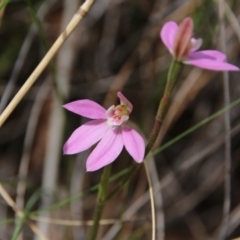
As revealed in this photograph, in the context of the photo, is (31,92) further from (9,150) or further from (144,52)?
(144,52)

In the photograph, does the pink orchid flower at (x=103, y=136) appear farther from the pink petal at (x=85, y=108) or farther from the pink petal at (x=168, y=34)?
the pink petal at (x=168, y=34)

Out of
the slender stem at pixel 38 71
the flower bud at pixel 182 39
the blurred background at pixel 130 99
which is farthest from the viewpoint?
the blurred background at pixel 130 99

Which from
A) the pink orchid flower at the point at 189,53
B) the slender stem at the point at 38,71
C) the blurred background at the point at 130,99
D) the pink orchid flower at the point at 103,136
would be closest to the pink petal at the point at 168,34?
the pink orchid flower at the point at 189,53

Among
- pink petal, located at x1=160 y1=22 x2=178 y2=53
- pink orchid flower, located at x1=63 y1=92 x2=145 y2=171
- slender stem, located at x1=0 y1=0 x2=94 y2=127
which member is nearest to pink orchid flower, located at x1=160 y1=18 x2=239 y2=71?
pink petal, located at x1=160 y1=22 x2=178 y2=53

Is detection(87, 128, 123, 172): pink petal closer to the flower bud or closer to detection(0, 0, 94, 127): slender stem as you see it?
the flower bud

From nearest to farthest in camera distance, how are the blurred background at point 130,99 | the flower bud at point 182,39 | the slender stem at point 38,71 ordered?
the flower bud at point 182,39
the slender stem at point 38,71
the blurred background at point 130,99

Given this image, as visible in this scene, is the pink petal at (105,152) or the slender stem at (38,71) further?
the slender stem at (38,71)
